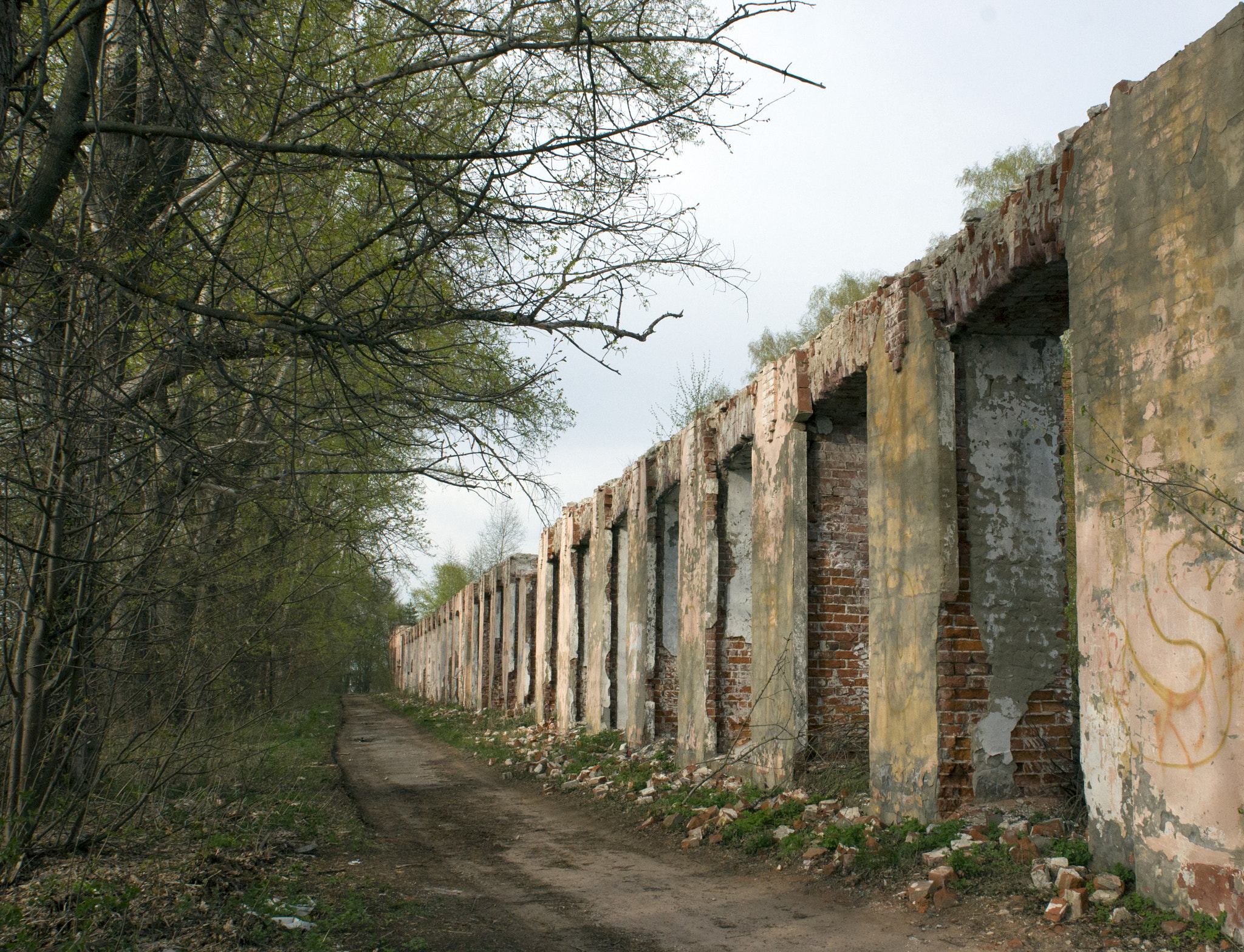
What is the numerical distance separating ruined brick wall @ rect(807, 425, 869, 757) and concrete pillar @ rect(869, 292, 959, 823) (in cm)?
134

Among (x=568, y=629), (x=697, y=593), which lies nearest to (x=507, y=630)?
(x=568, y=629)

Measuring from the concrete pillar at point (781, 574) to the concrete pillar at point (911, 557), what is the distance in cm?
131

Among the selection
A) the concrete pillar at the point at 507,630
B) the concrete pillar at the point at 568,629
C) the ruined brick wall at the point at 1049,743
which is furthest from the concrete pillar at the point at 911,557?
the concrete pillar at the point at 507,630

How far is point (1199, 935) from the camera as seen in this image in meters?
4.45

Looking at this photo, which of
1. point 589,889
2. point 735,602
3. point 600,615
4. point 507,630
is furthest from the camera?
point 507,630

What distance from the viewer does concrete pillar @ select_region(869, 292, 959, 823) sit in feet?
22.6

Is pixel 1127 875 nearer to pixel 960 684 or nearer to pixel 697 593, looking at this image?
pixel 960 684

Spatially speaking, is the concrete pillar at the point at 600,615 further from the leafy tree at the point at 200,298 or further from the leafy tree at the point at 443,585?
the leafy tree at the point at 443,585

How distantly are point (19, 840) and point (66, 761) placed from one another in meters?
0.54

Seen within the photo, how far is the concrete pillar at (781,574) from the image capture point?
9062 mm

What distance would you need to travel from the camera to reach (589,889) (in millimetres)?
6574

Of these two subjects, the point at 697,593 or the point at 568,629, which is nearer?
the point at 697,593

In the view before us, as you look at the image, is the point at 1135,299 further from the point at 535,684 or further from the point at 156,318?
the point at 535,684

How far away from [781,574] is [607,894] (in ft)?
12.6
